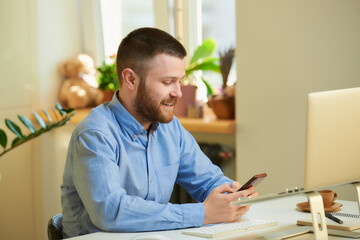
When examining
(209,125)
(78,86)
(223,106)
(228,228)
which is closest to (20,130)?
(228,228)

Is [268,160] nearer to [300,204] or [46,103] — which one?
[300,204]

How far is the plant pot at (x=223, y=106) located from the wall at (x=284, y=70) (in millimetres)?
107

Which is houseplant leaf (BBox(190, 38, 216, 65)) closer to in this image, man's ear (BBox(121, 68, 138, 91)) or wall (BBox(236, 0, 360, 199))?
wall (BBox(236, 0, 360, 199))

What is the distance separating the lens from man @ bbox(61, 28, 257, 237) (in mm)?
1739

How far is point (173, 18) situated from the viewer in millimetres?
3619

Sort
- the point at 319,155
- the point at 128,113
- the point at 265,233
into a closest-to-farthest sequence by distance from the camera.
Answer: the point at 319,155 < the point at 265,233 < the point at 128,113

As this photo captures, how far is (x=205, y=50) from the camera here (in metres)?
3.37

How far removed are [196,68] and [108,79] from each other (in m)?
0.67

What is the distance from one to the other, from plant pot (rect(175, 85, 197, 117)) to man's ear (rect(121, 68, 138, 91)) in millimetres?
1400

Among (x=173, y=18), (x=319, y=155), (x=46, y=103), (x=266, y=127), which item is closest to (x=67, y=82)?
(x=46, y=103)

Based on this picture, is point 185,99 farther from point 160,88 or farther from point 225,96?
point 160,88

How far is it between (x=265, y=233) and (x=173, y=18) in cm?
216

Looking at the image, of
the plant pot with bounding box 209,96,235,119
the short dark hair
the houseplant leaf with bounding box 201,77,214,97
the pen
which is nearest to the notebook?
the pen

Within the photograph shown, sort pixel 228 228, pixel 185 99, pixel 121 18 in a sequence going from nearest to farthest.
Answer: pixel 228 228 → pixel 185 99 → pixel 121 18
